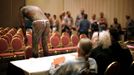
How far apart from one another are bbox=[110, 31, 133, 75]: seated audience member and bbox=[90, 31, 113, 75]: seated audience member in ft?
0.40

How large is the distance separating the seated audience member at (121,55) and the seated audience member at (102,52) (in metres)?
0.12

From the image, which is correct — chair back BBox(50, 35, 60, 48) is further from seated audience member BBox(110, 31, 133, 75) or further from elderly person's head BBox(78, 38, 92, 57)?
elderly person's head BBox(78, 38, 92, 57)

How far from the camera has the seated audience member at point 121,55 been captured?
12.9ft

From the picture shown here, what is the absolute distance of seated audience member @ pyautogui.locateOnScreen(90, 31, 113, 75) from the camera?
3.66 m

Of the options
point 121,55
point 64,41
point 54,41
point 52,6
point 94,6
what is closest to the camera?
point 121,55

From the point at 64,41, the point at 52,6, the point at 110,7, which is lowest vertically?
the point at 64,41

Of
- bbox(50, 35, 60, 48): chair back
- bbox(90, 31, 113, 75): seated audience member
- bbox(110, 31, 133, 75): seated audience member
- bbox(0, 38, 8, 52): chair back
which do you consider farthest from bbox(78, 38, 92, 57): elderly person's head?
bbox(50, 35, 60, 48): chair back

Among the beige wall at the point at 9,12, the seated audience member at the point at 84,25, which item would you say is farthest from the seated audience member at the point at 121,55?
the beige wall at the point at 9,12

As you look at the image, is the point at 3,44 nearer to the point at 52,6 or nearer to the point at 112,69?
the point at 112,69

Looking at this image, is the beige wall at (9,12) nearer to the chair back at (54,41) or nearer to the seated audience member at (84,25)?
the seated audience member at (84,25)

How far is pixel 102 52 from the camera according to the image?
12.2 feet

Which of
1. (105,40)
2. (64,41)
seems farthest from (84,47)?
(64,41)

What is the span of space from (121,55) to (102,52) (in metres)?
0.43

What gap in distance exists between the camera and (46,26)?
562 cm
